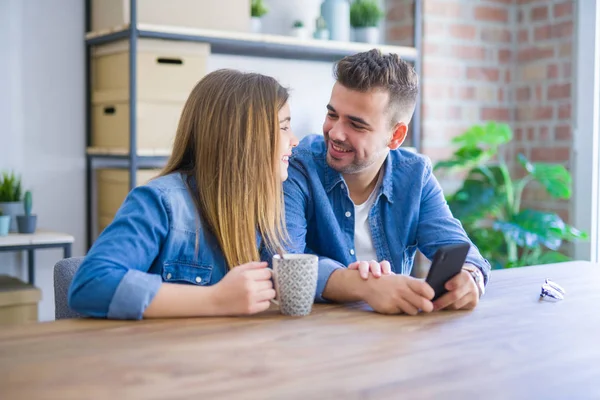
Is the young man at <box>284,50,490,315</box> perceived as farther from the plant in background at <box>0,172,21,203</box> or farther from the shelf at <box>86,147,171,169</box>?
the plant in background at <box>0,172,21,203</box>

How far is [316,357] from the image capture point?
3.56 ft

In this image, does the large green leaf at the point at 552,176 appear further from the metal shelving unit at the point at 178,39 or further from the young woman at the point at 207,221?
the young woman at the point at 207,221

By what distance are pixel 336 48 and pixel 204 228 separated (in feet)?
6.45

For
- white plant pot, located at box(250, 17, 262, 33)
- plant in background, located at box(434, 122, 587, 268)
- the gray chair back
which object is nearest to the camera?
the gray chair back

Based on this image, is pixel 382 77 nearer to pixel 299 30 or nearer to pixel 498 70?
pixel 299 30

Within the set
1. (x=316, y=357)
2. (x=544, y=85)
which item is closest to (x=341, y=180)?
(x=316, y=357)

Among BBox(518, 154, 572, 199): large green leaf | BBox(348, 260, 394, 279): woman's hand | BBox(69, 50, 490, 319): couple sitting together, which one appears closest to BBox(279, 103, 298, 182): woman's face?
BBox(69, 50, 490, 319): couple sitting together

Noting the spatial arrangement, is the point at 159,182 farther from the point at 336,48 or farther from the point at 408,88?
the point at 336,48

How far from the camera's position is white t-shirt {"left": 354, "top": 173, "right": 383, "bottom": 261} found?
75.4 inches

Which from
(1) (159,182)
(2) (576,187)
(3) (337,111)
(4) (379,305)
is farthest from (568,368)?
(2) (576,187)

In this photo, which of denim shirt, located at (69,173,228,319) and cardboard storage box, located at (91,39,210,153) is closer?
denim shirt, located at (69,173,228,319)

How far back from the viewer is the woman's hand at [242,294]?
1.31 metres

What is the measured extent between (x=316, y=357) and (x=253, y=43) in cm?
218

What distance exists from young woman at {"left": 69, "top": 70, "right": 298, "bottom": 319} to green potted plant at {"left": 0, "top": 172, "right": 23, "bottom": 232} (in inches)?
58.2
